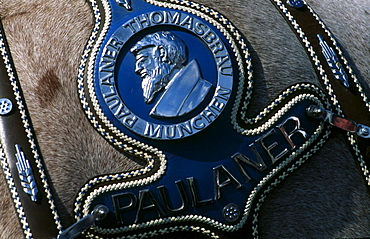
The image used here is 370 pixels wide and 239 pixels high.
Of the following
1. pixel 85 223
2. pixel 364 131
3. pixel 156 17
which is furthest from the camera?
pixel 364 131

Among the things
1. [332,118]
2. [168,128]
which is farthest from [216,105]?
[332,118]

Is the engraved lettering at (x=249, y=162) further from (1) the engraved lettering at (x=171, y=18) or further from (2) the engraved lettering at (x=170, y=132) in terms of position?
(1) the engraved lettering at (x=171, y=18)

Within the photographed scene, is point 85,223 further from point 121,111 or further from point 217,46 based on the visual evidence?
point 217,46

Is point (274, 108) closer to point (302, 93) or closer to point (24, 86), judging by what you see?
point (302, 93)

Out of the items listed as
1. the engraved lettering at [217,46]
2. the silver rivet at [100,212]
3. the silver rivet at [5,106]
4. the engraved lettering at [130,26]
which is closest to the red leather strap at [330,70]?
the engraved lettering at [217,46]

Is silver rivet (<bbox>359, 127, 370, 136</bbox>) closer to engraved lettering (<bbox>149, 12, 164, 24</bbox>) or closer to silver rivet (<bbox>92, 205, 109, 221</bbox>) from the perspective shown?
engraved lettering (<bbox>149, 12, 164, 24</bbox>)

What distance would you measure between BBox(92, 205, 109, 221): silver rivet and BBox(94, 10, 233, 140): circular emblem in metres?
0.23

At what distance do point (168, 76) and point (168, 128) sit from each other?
0.15m

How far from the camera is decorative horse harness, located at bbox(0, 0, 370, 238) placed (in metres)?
1.29

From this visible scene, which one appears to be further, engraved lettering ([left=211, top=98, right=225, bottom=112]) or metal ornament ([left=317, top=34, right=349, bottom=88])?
metal ornament ([left=317, top=34, right=349, bottom=88])

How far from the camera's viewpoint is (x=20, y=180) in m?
1.26

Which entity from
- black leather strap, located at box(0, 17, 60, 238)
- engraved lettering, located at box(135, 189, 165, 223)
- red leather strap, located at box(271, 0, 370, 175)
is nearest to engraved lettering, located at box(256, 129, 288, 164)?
red leather strap, located at box(271, 0, 370, 175)

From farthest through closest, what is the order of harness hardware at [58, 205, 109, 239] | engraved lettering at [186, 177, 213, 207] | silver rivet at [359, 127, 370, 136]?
silver rivet at [359, 127, 370, 136] < engraved lettering at [186, 177, 213, 207] < harness hardware at [58, 205, 109, 239]

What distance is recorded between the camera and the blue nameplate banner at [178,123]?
1.30 m
